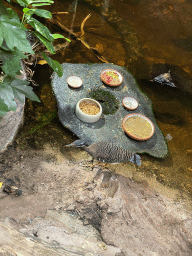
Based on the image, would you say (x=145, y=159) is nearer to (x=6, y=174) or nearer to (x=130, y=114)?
(x=130, y=114)

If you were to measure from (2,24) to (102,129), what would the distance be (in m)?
2.05

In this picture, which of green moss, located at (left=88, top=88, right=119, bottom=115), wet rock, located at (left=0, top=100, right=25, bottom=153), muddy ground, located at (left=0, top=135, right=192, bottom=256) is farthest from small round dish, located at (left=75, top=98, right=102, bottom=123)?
wet rock, located at (left=0, top=100, right=25, bottom=153)

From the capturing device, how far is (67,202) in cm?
220

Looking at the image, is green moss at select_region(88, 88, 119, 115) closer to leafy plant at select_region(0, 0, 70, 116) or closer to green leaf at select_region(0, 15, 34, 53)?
leafy plant at select_region(0, 0, 70, 116)

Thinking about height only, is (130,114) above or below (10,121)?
below

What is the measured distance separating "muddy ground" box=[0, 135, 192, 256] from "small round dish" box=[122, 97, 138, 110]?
1.04 metres

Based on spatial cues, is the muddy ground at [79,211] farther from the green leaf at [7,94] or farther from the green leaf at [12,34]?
the green leaf at [12,34]

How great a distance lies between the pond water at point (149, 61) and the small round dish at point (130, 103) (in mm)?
398

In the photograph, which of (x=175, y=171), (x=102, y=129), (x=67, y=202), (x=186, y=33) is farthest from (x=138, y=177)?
(x=186, y=33)

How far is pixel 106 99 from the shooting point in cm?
359

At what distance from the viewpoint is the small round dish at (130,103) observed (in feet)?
11.5

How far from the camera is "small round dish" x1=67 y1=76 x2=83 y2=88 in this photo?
3502 mm

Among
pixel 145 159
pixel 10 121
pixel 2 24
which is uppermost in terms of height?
pixel 2 24

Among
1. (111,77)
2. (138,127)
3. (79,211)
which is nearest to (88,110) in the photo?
(138,127)
